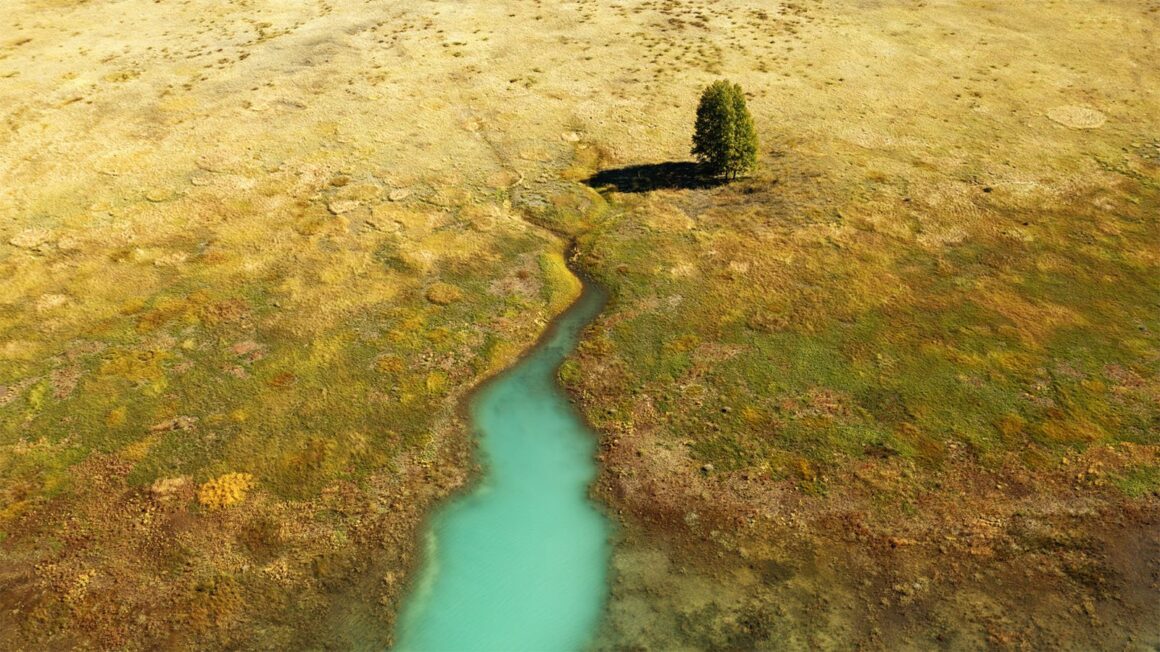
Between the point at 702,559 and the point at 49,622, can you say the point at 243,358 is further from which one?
the point at 702,559

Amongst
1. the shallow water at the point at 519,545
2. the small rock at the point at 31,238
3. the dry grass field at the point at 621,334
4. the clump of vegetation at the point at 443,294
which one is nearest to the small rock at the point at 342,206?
the dry grass field at the point at 621,334

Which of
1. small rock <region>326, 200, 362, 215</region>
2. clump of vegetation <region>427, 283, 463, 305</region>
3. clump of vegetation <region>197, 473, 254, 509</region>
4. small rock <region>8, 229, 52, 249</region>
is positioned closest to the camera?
clump of vegetation <region>197, 473, 254, 509</region>

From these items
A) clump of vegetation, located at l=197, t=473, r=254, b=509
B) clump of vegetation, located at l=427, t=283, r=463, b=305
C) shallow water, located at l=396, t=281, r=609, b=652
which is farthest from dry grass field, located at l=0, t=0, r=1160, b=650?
shallow water, located at l=396, t=281, r=609, b=652

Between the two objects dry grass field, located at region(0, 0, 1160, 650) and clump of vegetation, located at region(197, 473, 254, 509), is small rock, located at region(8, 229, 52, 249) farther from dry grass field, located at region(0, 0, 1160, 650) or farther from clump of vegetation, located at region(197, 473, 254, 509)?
clump of vegetation, located at region(197, 473, 254, 509)

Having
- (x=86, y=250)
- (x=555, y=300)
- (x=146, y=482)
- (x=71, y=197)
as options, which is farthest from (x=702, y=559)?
(x=71, y=197)

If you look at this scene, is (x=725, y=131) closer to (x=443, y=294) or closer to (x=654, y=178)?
(x=654, y=178)

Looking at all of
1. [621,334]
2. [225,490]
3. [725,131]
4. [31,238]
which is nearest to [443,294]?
[621,334]
